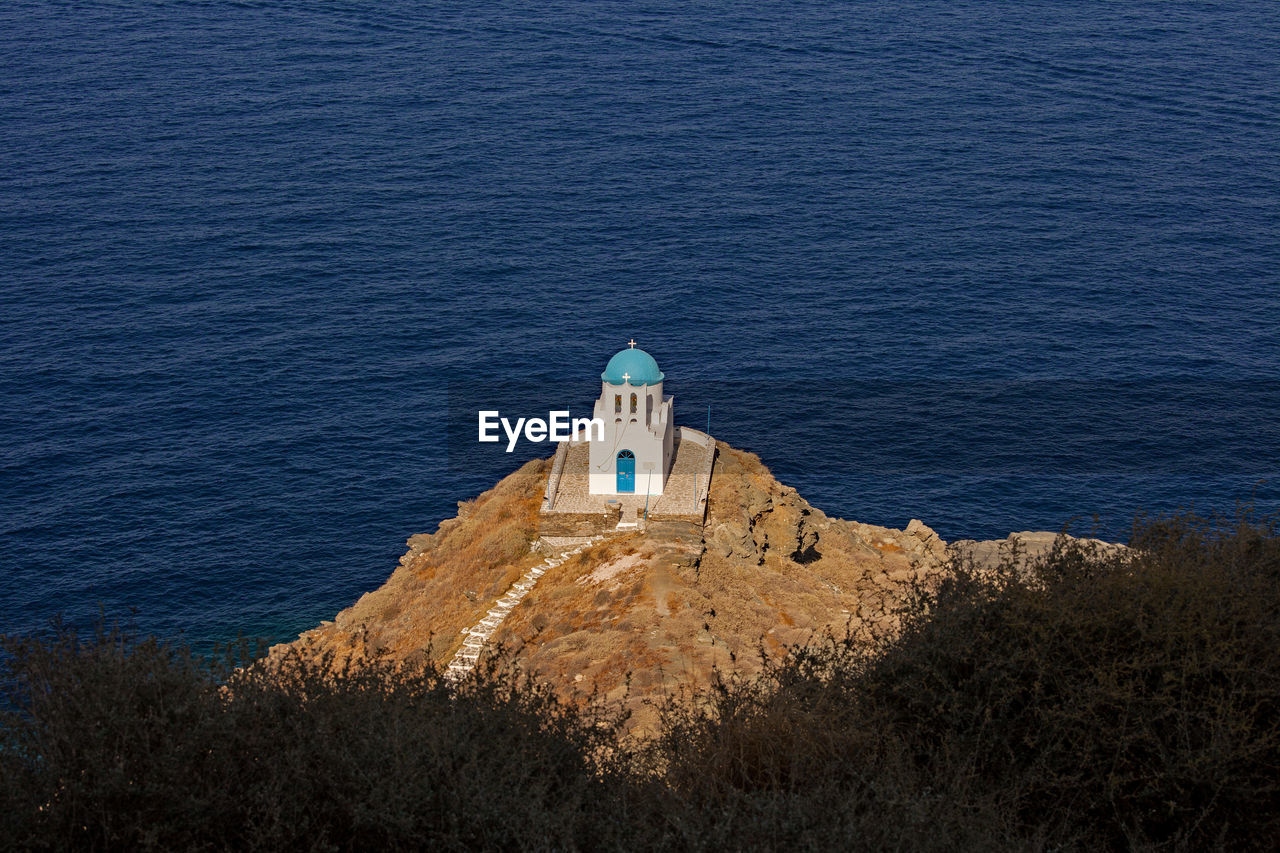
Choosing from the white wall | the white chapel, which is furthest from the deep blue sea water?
the white chapel

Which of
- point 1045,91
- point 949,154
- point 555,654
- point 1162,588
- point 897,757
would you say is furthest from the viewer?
point 1045,91

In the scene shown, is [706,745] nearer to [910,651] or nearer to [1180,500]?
[910,651]

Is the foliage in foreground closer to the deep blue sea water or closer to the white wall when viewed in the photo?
the white wall

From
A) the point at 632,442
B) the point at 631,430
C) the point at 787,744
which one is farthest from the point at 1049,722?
the point at 632,442

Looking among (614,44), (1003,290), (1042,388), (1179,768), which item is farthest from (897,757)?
(614,44)

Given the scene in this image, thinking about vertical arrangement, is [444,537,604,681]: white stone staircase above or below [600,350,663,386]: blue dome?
below

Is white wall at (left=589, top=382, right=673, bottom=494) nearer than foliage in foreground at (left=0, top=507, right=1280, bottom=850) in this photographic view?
No
